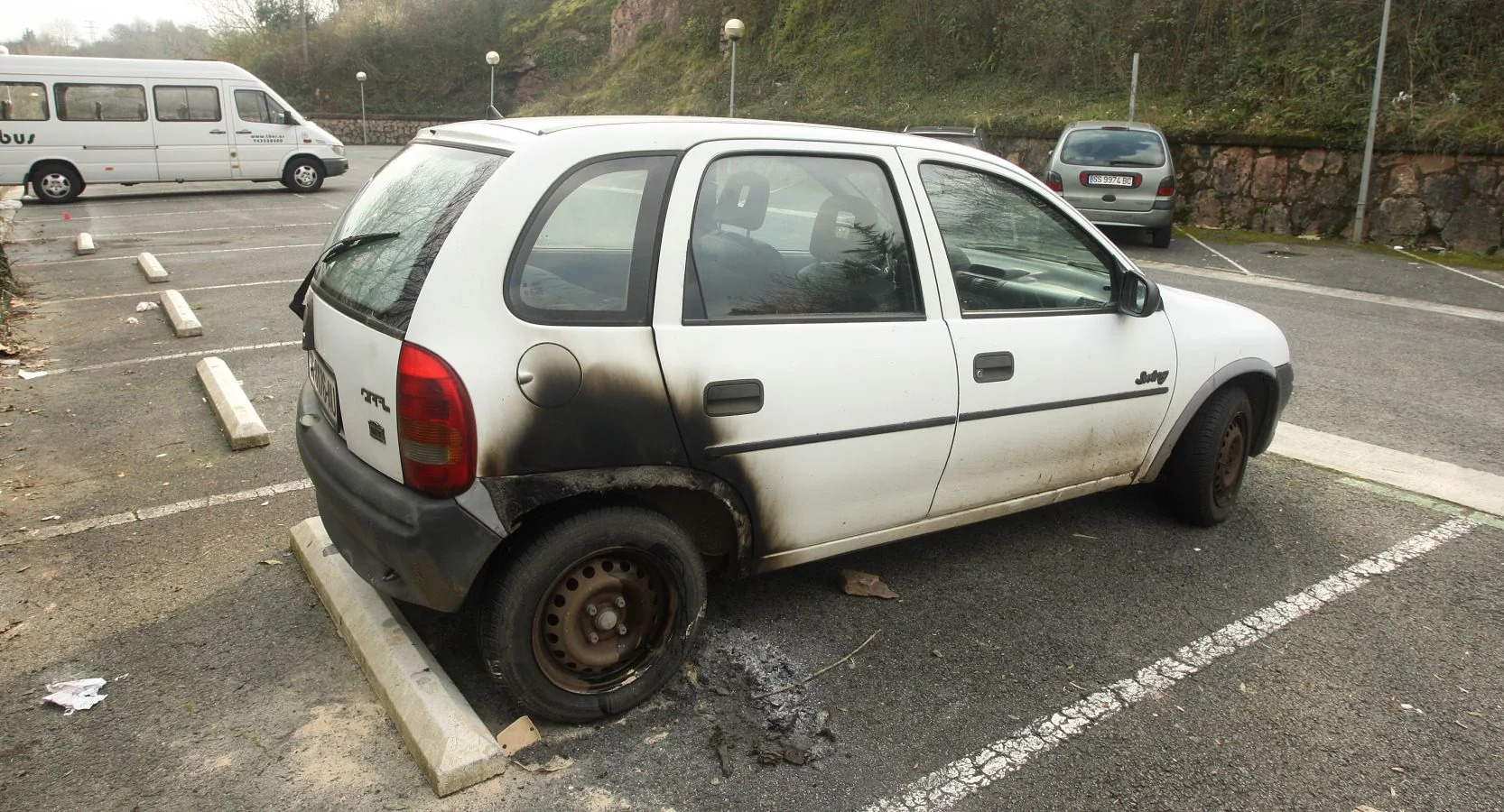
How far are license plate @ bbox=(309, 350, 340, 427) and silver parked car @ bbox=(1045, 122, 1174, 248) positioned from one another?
1282cm

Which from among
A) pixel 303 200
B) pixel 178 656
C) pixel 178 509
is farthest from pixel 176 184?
pixel 178 656

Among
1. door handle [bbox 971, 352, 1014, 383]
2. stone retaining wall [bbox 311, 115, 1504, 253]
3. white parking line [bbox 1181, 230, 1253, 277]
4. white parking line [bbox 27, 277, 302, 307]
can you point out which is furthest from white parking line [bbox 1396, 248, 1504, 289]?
white parking line [bbox 27, 277, 302, 307]

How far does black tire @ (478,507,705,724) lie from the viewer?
2.90m

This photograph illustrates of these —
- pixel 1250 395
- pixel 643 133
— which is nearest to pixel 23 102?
pixel 643 133

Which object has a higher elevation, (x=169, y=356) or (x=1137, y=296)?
(x=1137, y=296)

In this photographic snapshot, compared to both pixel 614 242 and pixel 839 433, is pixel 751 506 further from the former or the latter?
pixel 614 242

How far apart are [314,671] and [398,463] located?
919 millimetres

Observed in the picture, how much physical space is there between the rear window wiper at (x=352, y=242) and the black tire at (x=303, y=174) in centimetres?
2063

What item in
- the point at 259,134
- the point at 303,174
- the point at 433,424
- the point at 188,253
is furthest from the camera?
the point at 303,174

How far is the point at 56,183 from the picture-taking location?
19625mm

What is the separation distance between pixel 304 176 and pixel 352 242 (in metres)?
21.0

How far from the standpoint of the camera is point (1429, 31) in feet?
54.2

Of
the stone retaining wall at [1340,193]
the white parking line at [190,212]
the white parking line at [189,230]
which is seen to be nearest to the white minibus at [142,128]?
the white parking line at [190,212]

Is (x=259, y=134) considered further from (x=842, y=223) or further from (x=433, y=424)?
(x=433, y=424)
